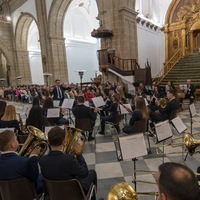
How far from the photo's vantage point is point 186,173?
3.70ft

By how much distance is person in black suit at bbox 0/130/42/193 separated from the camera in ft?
6.75

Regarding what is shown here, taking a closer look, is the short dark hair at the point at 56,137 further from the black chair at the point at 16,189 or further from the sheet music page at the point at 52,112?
the sheet music page at the point at 52,112

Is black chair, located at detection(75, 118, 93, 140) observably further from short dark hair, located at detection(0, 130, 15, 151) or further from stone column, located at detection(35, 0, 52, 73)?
stone column, located at detection(35, 0, 52, 73)

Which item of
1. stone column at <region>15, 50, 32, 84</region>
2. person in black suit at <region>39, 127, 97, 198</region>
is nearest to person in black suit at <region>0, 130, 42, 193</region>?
person in black suit at <region>39, 127, 97, 198</region>

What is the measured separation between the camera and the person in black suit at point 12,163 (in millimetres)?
2059

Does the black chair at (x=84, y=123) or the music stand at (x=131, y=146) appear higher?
the music stand at (x=131, y=146)

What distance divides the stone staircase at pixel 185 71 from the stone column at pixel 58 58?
8.73 m

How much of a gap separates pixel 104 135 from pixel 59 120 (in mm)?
1450

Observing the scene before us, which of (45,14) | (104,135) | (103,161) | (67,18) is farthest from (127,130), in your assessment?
(67,18)

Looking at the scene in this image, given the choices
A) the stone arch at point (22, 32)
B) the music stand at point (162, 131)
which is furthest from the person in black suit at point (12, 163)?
the stone arch at point (22, 32)

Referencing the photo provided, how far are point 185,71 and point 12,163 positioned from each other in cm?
1466

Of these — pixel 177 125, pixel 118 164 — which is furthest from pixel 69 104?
pixel 177 125

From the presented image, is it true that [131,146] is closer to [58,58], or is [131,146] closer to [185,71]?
[185,71]

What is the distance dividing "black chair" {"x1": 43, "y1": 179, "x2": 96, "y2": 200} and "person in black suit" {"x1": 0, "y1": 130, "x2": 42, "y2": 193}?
0.23 metres
